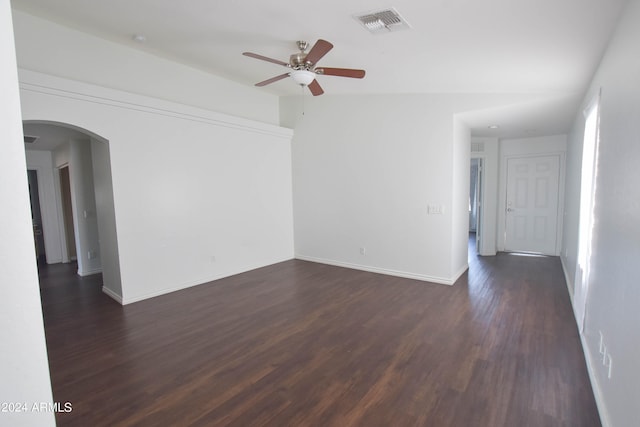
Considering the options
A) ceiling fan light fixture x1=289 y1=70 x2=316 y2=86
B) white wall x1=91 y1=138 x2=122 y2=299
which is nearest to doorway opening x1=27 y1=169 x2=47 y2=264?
white wall x1=91 y1=138 x2=122 y2=299

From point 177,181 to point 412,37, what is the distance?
3.47 metres

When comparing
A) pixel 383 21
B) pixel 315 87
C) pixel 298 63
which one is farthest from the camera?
pixel 315 87

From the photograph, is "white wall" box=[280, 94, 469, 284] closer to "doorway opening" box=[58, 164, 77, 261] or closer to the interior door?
the interior door

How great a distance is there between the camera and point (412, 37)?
8.59ft

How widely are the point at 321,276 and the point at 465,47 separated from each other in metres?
3.61

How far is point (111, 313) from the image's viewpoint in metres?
3.62

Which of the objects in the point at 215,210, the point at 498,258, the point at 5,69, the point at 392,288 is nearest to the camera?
the point at 5,69

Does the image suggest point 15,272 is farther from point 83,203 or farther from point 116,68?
point 83,203

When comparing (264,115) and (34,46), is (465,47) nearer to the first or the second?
(264,115)

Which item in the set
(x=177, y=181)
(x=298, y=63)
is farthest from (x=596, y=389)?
(x=177, y=181)

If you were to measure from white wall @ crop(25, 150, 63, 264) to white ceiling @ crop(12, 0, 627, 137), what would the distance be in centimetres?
445

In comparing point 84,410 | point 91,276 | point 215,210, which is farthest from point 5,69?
point 91,276

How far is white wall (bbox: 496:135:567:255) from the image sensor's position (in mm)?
6043

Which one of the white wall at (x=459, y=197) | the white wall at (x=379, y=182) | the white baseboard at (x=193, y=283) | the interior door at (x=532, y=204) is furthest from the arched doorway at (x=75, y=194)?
the interior door at (x=532, y=204)
